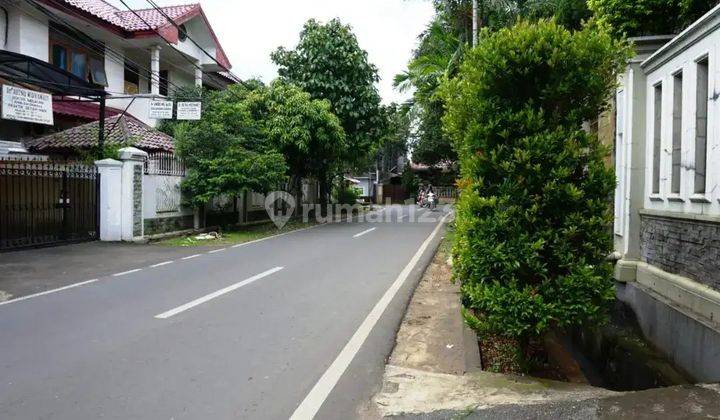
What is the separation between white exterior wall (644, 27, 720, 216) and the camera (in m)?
5.43

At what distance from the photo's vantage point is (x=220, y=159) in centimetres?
1738

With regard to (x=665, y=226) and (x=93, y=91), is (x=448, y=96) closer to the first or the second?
(x=665, y=226)

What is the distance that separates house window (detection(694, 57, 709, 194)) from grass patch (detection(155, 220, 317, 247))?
1226 centimetres

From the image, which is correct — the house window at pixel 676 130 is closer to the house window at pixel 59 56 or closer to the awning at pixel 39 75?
the awning at pixel 39 75

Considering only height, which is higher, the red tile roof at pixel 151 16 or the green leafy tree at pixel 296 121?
the red tile roof at pixel 151 16

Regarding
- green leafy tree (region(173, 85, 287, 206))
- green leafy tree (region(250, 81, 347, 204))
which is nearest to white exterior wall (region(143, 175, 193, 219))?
green leafy tree (region(173, 85, 287, 206))

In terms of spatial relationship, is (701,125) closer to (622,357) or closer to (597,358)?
(622,357)

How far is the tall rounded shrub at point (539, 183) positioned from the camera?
14.6ft

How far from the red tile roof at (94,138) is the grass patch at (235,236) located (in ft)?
11.2

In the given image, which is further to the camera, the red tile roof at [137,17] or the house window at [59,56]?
the red tile roof at [137,17]

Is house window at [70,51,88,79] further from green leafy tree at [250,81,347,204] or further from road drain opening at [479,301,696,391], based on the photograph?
road drain opening at [479,301,696,391]

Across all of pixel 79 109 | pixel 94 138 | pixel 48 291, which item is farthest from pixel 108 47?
pixel 48 291

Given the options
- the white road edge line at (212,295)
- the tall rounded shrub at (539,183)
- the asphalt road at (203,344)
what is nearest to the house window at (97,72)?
the asphalt road at (203,344)

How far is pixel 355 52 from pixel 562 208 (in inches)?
836
